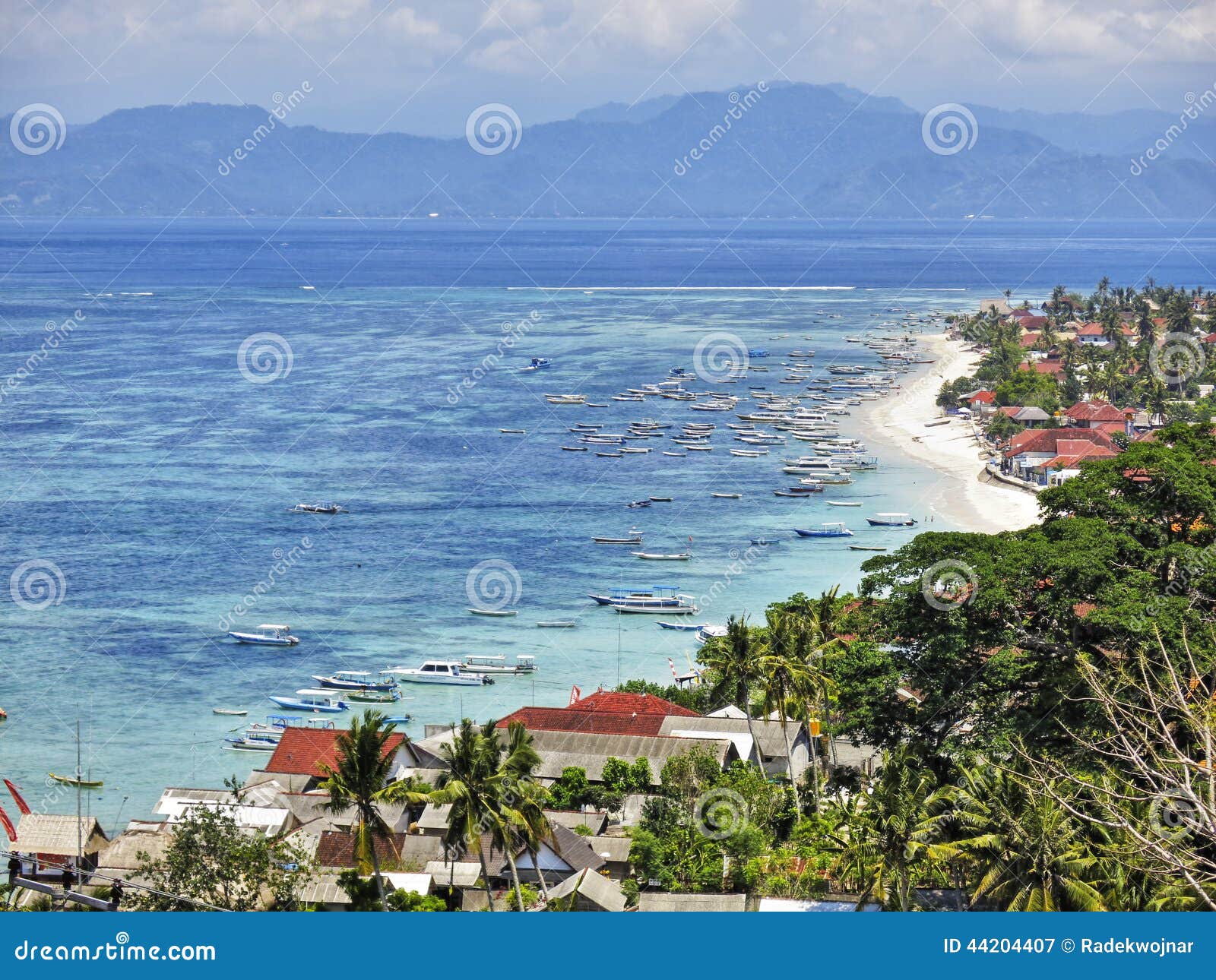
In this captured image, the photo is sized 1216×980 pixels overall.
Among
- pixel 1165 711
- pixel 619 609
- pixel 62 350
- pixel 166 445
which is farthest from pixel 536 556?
pixel 62 350

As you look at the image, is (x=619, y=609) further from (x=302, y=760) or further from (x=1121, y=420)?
(x=1121, y=420)

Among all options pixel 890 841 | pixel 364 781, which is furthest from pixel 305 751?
pixel 890 841

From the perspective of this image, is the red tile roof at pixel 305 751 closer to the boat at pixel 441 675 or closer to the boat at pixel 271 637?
the boat at pixel 441 675

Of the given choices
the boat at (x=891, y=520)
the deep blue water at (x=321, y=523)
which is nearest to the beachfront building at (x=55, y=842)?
the deep blue water at (x=321, y=523)

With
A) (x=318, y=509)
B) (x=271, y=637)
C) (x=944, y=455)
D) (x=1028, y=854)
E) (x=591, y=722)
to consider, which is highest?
(x=944, y=455)

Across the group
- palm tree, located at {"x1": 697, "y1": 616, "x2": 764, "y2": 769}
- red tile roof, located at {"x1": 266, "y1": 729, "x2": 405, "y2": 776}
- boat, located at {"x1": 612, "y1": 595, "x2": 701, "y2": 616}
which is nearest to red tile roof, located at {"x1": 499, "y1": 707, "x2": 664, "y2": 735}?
palm tree, located at {"x1": 697, "y1": 616, "x2": 764, "y2": 769}

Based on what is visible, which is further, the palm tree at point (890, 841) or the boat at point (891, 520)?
the boat at point (891, 520)

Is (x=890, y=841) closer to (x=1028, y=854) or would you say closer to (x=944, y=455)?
(x=1028, y=854)
